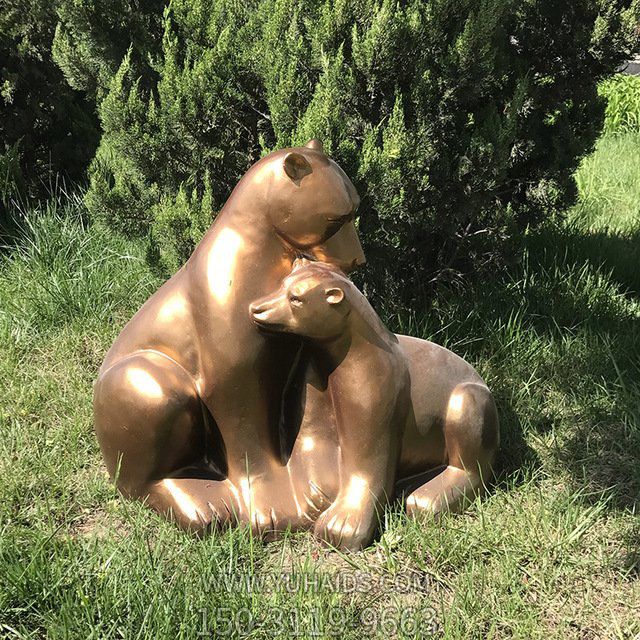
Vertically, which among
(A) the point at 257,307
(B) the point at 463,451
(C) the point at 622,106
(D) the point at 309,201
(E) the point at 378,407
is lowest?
(B) the point at 463,451

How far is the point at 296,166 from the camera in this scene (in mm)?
2246

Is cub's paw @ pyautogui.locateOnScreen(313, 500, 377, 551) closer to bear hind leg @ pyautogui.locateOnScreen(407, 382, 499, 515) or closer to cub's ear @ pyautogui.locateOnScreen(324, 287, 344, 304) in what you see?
bear hind leg @ pyautogui.locateOnScreen(407, 382, 499, 515)

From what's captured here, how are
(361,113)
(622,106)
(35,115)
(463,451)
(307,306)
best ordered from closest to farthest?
(307,306) → (463,451) → (361,113) → (35,115) → (622,106)

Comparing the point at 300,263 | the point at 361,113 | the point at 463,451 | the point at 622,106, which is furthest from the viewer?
the point at 622,106

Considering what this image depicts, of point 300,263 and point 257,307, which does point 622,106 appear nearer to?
point 300,263

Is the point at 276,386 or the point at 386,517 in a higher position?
the point at 276,386

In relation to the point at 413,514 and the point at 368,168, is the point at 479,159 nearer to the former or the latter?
the point at 368,168

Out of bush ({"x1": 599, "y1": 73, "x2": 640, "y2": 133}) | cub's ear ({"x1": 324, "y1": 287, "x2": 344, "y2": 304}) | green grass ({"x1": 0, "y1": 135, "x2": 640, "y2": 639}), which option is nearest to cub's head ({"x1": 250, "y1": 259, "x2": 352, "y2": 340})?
cub's ear ({"x1": 324, "y1": 287, "x2": 344, "y2": 304})

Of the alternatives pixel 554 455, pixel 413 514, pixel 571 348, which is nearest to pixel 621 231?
pixel 571 348

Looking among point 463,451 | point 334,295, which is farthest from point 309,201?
point 463,451

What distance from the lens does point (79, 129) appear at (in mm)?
5746

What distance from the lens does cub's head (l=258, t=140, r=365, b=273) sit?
2.24 metres

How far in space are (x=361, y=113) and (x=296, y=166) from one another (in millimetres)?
1239

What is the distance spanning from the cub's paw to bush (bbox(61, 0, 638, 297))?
4.52 ft
